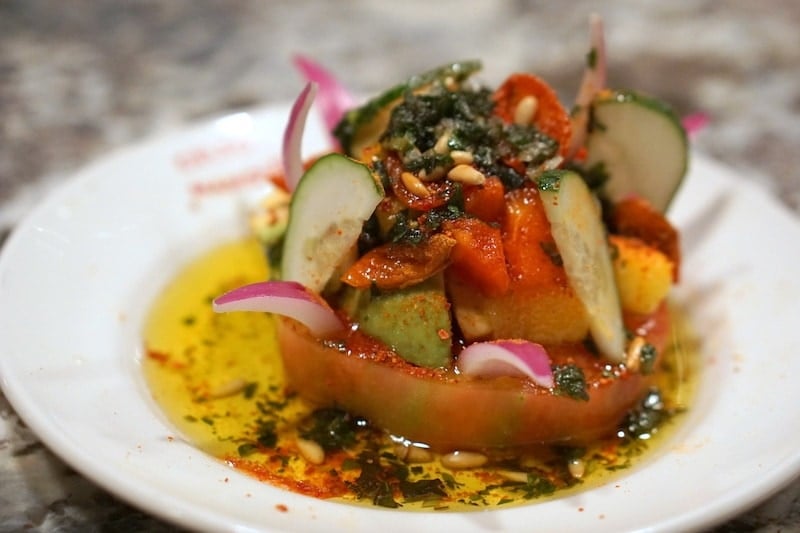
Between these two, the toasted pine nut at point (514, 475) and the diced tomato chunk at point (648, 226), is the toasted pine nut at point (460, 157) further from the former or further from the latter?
the toasted pine nut at point (514, 475)

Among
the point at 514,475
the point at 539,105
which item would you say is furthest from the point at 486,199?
the point at 514,475

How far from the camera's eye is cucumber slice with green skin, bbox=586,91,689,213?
2762 mm

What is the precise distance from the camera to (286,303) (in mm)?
2309

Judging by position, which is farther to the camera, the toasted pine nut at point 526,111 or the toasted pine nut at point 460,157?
the toasted pine nut at point 526,111

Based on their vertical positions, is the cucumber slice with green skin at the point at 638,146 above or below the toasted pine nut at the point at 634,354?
above

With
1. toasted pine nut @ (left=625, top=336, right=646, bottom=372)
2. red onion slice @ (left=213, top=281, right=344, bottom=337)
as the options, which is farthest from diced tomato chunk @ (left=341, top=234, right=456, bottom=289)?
toasted pine nut @ (left=625, top=336, right=646, bottom=372)

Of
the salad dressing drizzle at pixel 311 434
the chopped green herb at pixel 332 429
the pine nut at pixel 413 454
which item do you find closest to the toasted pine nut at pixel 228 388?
the salad dressing drizzle at pixel 311 434

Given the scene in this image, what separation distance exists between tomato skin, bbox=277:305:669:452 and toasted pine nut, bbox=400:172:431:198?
1.47ft

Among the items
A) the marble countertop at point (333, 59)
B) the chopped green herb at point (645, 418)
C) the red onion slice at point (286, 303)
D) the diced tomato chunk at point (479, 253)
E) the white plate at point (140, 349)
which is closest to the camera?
the white plate at point (140, 349)

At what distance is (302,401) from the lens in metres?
2.65

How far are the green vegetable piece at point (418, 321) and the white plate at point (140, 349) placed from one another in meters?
0.49

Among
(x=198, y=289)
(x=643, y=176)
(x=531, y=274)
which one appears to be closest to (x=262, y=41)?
(x=198, y=289)

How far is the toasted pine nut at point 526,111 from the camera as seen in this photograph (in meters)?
2.61

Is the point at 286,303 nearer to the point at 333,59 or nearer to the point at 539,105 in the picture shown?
the point at 539,105
